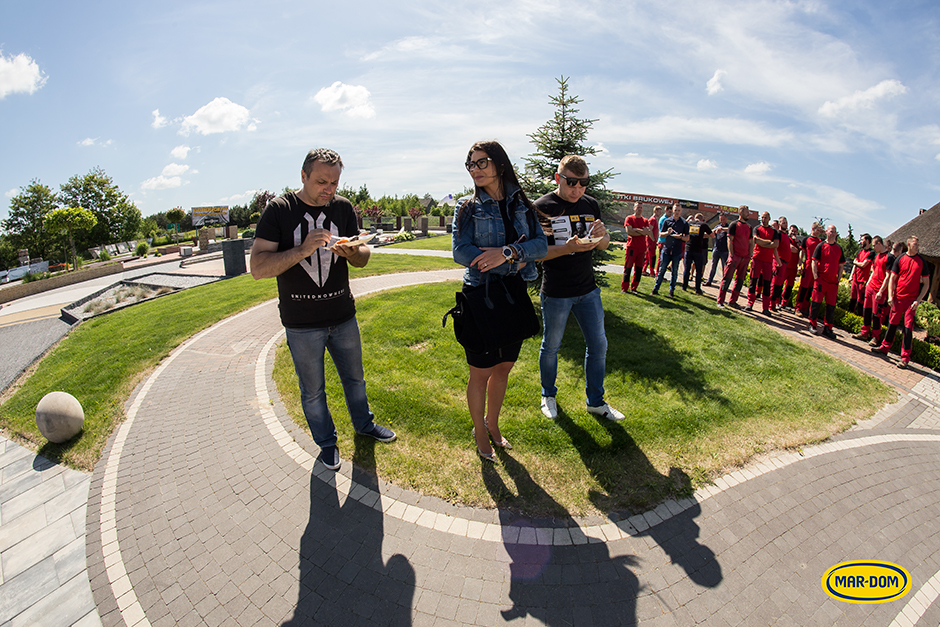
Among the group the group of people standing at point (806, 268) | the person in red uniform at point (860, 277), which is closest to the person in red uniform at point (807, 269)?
the group of people standing at point (806, 268)

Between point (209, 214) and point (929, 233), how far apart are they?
62.9m

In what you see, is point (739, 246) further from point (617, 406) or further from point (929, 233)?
point (929, 233)

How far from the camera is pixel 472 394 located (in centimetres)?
335

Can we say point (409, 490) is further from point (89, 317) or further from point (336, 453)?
point (89, 317)

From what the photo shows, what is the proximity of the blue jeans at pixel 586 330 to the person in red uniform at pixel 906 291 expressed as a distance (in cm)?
621

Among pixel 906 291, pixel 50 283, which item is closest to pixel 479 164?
pixel 906 291

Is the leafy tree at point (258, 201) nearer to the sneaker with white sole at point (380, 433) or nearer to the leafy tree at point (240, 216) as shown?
the leafy tree at point (240, 216)

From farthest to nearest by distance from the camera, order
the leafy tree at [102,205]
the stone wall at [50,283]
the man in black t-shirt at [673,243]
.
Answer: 1. the leafy tree at [102,205]
2. the stone wall at [50,283]
3. the man in black t-shirt at [673,243]

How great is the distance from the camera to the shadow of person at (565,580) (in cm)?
238

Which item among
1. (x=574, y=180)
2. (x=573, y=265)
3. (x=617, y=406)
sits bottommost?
(x=617, y=406)

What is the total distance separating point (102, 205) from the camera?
146 ft

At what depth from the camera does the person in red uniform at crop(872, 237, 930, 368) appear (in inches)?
263

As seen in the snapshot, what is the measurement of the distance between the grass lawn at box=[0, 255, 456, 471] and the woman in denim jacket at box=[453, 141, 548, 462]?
412 cm

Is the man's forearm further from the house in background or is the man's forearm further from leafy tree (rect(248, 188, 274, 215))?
leafy tree (rect(248, 188, 274, 215))
